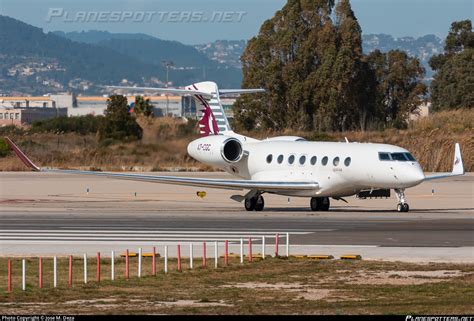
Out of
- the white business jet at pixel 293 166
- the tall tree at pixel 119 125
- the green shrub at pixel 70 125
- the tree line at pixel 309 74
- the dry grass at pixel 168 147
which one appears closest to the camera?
the white business jet at pixel 293 166

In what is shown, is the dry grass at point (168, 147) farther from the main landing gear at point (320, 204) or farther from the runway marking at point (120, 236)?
the runway marking at point (120, 236)

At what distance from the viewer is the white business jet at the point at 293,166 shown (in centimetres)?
4103

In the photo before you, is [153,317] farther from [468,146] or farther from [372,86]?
[372,86]

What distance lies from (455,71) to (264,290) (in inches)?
3315

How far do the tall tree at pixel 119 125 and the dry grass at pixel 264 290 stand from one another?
45269 millimetres

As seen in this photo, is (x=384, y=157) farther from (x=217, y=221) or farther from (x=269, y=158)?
(x=217, y=221)

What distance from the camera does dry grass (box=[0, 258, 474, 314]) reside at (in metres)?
18.7

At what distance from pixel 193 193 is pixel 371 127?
33.9 metres

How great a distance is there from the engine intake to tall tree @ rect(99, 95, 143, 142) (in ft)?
→ 80.5

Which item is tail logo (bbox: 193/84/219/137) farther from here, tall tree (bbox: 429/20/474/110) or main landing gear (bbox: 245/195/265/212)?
tall tree (bbox: 429/20/474/110)

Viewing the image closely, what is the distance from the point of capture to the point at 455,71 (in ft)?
338

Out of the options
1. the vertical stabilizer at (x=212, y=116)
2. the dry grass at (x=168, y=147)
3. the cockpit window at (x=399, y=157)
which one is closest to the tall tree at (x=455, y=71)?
Answer: the dry grass at (x=168, y=147)

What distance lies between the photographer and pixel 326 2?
92938 mm

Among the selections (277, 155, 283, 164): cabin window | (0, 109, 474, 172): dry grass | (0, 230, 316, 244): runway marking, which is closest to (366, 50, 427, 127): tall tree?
(0, 109, 474, 172): dry grass
